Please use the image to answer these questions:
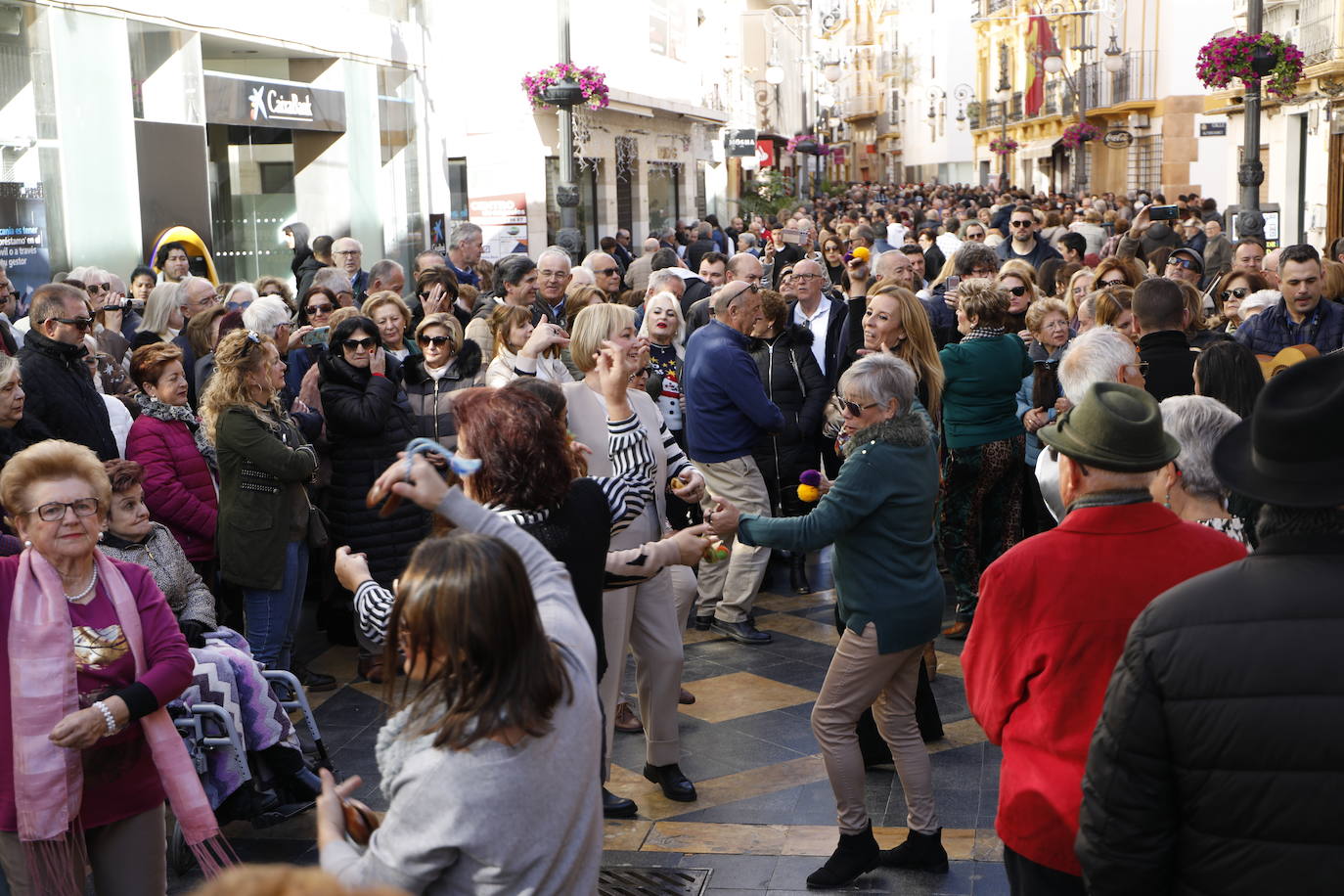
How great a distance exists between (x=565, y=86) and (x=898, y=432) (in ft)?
37.7

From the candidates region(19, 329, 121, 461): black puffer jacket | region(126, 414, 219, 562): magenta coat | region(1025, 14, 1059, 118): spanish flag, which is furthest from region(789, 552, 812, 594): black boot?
region(1025, 14, 1059, 118): spanish flag

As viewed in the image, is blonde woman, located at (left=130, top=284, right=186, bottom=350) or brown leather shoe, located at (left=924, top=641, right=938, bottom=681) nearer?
→ brown leather shoe, located at (left=924, top=641, right=938, bottom=681)

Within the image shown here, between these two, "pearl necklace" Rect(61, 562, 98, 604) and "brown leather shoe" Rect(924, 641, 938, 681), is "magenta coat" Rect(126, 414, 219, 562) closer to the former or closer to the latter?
"pearl necklace" Rect(61, 562, 98, 604)

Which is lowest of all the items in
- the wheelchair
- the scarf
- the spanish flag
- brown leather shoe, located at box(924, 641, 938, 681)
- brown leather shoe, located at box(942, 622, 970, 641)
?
brown leather shoe, located at box(942, 622, 970, 641)

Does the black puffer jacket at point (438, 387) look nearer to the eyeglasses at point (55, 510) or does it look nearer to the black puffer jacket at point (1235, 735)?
the eyeglasses at point (55, 510)

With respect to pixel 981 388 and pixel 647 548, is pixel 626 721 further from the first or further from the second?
pixel 981 388

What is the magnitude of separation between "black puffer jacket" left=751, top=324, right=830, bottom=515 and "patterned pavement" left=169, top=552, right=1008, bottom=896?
1.27 m

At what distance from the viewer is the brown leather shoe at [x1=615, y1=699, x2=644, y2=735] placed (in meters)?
6.44

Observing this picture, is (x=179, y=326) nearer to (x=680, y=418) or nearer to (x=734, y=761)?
(x=680, y=418)

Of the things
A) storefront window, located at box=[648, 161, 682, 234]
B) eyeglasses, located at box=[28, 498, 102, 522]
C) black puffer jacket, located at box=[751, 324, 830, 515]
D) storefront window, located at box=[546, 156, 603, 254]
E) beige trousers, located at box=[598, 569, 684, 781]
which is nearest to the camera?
eyeglasses, located at box=[28, 498, 102, 522]

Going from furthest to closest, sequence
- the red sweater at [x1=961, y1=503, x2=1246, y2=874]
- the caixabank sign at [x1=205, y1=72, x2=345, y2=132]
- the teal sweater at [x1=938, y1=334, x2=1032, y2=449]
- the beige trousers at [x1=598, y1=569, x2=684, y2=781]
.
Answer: the caixabank sign at [x1=205, y1=72, x2=345, y2=132]
the teal sweater at [x1=938, y1=334, x2=1032, y2=449]
the beige trousers at [x1=598, y1=569, x2=684, y2=781]
the red sweater at [x1=961, y1=503, x2=1246, y2=874]

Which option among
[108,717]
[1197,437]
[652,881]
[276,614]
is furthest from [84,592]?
[1197,437]

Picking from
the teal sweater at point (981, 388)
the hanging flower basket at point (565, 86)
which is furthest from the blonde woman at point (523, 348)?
the hanging flower basket at point (565, 86)

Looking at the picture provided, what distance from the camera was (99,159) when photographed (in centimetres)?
1219
